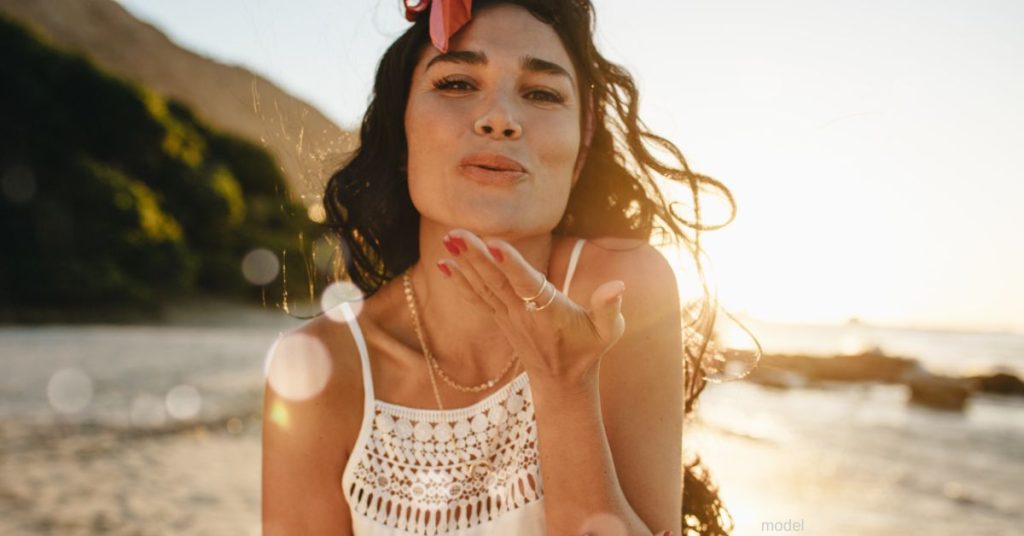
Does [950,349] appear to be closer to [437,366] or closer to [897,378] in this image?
[897,378]

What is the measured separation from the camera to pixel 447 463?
2.33 m

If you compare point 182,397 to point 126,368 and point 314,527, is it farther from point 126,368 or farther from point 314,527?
point 314,527

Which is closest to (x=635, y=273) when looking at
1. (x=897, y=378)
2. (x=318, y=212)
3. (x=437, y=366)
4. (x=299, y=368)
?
(x=437, y=366)

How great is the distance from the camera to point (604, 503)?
185cm

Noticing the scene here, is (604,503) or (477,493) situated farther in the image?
(477,493)

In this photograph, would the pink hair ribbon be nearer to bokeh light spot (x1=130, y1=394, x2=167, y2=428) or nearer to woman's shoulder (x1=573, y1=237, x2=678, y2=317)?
woman's shoulder (x1=573, y1=237, x2=678, y2=317)

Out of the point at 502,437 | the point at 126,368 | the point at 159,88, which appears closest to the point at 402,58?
the point at 502,437

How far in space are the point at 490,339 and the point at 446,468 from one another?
46 centimetres

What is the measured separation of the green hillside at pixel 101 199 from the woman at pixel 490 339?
22.2m

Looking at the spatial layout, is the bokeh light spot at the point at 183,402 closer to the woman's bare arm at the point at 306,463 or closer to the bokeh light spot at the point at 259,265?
the woman's bare arm at the point at 306,463

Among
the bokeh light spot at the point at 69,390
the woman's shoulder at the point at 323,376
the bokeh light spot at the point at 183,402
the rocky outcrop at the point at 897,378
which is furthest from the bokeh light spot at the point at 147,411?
the rocky outcrop at the point at 897,378

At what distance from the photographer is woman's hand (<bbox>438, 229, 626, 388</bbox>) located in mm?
1487

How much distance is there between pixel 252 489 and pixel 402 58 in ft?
17.1

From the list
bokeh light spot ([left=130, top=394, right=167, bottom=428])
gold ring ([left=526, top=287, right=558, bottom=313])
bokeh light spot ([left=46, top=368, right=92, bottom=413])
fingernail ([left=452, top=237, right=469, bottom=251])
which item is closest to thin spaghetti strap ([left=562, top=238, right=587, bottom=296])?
gold ring ([left=526, top=287, right=558, bottom=313])
